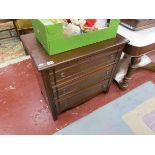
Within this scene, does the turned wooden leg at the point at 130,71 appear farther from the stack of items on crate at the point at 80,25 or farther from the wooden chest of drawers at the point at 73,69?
the stack of items on crate at the point at 80,25

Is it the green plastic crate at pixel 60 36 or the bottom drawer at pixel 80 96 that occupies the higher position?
the green plastic crate at pixel 60 36

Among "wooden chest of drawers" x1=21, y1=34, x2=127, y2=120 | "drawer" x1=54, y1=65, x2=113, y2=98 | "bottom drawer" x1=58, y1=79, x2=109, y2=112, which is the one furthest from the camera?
"bottom drawer" x1=58, y1=79, x2=109, y2=112

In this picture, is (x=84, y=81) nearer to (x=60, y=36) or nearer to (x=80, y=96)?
(x=80, y=96)

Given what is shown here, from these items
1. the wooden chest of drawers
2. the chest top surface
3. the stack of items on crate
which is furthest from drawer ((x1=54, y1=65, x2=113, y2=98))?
the stack of items on crate

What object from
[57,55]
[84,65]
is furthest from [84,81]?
[57,55]

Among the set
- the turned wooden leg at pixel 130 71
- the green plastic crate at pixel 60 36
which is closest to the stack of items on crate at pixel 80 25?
the green plastic crate at pixel 60 36

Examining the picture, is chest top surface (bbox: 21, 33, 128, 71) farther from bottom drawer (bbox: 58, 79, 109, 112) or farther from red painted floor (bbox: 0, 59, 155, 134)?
red painted floor (bbox: 0, 59, 155, 134)

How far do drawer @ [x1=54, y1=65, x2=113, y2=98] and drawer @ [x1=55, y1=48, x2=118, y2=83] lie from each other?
68mm

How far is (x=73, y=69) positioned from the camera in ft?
3.56

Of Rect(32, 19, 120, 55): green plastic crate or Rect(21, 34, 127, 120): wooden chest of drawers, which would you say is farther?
Rect(21, 34, 127, 120): wooden chest of drawers

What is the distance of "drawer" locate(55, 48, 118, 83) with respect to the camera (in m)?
1.05

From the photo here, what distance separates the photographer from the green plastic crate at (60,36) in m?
0.87

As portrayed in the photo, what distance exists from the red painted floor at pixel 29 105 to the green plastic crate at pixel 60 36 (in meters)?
0.81
